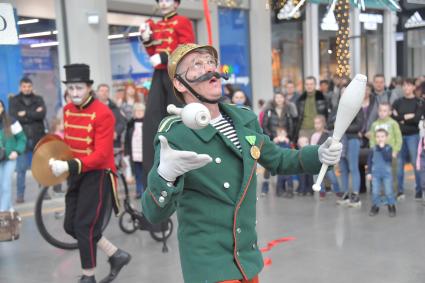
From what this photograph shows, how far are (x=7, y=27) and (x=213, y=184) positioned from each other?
7.75 feet

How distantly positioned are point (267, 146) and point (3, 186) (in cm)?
537

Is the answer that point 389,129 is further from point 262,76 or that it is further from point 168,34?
point 262,76

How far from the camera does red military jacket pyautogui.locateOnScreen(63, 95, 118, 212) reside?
444 cm

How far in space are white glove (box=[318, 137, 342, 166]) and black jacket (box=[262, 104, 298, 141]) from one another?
595 cm

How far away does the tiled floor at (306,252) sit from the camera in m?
4.83

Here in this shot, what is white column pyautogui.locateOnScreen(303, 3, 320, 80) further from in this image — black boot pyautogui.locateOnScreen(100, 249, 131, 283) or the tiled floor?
black boot pyautogui.locateOnScreen(100, 249, 131, 283)

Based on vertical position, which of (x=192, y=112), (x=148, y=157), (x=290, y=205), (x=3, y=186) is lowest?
(x=290, y=205)

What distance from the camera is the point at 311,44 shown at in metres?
16.6

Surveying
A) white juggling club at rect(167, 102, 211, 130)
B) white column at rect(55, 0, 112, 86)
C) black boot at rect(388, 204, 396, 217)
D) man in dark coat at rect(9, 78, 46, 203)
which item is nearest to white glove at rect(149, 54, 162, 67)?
white juggling club at rect(167, 102, 211, 130)

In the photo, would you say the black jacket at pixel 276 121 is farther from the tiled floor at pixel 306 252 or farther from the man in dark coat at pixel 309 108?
the tiled floor at pixel 306 252

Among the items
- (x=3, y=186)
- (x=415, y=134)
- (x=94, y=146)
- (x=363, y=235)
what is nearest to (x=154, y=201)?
(x=94, y=146)

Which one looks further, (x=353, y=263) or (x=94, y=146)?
(x=353, y=263)

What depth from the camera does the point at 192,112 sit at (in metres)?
1.97

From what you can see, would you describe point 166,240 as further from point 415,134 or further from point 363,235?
point 415,134
